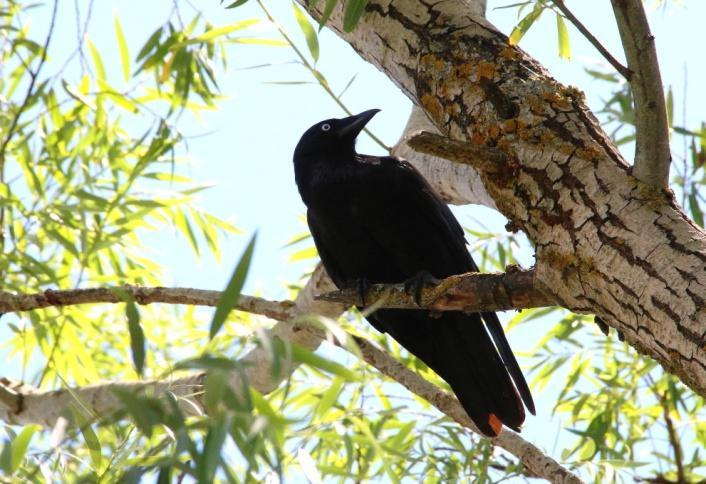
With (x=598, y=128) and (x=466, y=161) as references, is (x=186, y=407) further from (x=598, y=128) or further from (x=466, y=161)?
(x=598, y=128)

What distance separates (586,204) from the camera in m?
2.12

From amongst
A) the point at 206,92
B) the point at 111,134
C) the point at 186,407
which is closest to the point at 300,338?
the point at 186,407

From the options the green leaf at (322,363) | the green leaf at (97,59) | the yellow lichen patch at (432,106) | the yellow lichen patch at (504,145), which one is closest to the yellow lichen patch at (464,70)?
the yellow lichen patch at (432,106)

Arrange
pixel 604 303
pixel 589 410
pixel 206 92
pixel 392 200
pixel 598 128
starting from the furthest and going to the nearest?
pixel 589 410
pixel 206 92
pixel 392 200
pixel 598 128
pixel 604 303

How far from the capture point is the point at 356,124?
4.21 metres

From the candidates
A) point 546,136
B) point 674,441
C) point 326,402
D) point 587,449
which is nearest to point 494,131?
point 546,136

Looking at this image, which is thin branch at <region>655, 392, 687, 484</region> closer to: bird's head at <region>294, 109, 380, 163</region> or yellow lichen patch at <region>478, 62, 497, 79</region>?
bird's head at <region>294, 109, 380, 163</region>

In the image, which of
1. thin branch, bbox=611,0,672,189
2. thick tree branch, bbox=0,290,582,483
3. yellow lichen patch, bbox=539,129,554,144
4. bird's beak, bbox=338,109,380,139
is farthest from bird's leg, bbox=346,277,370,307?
thin branch, bbox=611,0,672,189

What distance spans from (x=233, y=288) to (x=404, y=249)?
2.17 meters

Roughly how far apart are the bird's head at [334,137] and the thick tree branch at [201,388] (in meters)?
0.55

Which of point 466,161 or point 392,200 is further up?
point 392,200

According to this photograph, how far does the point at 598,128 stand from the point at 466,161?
321 mm

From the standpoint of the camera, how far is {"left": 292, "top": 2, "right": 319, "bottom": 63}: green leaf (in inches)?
137

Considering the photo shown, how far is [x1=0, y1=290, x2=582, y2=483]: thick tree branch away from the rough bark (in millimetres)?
789
